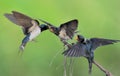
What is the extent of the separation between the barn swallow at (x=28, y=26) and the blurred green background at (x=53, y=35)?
985 millimetres

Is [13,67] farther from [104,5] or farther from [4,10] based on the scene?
[104,5]

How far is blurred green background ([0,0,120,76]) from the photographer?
75.9 inches

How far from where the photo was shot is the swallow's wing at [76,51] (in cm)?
77

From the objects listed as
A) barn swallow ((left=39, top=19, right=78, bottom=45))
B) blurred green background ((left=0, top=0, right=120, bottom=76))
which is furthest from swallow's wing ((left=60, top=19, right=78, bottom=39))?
blurred green background ((left=0, top=0, right=120, bottom=76))

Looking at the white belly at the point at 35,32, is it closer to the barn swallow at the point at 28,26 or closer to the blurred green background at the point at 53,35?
the barn swallow at the point at 28,26

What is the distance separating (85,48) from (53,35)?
1217mm

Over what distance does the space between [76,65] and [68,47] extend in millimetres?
1151

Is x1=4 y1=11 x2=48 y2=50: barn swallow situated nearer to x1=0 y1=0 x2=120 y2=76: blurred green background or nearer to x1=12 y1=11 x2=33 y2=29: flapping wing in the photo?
x1=12 y1=11 x2=33 y2=29: flapping wing

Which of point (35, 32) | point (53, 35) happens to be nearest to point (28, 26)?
point (35, 32)

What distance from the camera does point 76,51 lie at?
0.80 m

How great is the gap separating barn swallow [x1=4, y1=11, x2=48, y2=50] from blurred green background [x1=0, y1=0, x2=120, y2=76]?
3.23ft

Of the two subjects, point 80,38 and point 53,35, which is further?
point 53,35

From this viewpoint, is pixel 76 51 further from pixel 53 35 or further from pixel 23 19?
pixel 53 35

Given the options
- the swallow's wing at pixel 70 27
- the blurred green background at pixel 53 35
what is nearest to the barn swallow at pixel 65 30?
the swallow's wing at pixel 70 27
